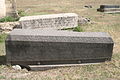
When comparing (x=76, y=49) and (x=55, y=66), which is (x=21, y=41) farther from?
(x=76, y=49)

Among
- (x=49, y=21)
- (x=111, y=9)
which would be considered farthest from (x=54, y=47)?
(x=111, y=9)

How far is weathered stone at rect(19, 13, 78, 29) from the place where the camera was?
9.05 m

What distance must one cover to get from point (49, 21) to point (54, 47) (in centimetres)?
430

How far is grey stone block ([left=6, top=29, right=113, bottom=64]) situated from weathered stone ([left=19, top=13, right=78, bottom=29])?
3674 mm

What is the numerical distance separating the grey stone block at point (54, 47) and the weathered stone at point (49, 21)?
3674 mm

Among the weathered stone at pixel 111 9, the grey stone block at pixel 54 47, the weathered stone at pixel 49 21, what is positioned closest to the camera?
the grey stone block at pixel 54 47

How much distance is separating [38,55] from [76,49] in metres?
1.00

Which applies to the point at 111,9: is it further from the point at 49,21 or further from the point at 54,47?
the point at 54,47

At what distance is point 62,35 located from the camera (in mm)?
5336

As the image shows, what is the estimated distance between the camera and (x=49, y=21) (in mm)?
9406

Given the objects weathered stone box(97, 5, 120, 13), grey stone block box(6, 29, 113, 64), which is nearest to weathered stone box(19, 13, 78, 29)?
grey stone block box(6, 29, 113, 64)

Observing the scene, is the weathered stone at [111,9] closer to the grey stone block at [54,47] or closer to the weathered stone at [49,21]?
the weathered stone at [49,21]

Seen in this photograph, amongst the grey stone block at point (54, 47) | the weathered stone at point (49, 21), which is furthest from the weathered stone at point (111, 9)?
the grey stone block at point (54, 47)

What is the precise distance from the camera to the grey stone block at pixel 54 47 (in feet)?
16.9
